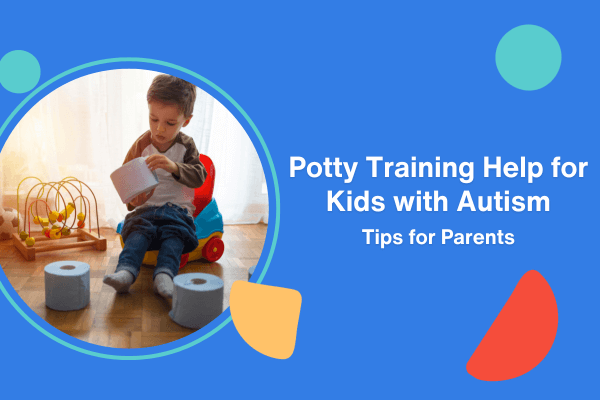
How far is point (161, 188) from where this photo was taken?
1.85 m

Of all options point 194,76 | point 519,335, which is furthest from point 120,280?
point 519,335

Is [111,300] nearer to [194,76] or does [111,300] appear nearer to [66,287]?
[66,287]

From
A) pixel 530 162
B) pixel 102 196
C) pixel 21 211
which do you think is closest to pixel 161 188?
pixel 102 196

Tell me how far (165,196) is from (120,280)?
17.5 inches

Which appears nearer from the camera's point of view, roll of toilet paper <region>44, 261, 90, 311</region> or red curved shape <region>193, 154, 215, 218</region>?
roll of toilet paper <region>44, 261, 90, 311</region>

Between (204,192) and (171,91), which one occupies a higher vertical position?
(171,91)

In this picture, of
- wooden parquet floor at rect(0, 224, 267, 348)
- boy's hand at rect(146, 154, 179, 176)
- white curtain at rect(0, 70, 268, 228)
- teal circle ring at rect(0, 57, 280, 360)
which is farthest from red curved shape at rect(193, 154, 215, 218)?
teal circle ring at rect(0, 57, 280, 360)

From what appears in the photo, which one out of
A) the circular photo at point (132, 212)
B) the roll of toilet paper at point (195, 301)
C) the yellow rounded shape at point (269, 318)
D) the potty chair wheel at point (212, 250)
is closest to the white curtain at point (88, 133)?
the circular photo at point (132, 212)

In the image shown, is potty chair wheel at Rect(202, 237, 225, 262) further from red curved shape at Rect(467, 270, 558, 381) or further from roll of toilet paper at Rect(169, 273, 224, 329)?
red curved shape at Rect(467, 270, 558, 381)

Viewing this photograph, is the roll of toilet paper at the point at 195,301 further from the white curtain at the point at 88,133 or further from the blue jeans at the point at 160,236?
the white curtain at the point at 88,133

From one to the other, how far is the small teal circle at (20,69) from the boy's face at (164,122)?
2.36ft

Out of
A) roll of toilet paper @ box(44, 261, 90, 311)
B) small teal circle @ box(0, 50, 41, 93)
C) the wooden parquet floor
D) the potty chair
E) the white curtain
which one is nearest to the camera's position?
small teal circle @ box(0, 50, 41, 93)

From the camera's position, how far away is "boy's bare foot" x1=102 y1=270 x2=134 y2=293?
146 cm

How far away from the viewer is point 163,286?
1515 millimetres
